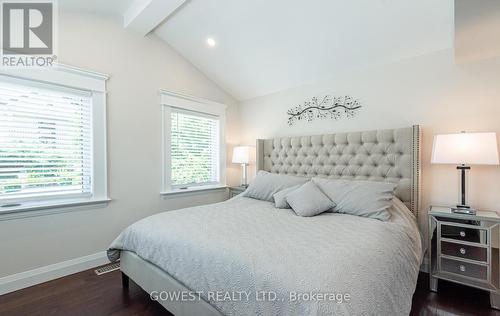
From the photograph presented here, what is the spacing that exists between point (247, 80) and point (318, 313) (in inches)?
124

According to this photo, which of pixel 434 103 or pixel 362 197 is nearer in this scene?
pixel 362 197

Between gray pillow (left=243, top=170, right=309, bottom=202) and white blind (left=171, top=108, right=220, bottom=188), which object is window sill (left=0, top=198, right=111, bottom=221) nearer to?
white blind (left=171, top=108, right=220, bottom=188)

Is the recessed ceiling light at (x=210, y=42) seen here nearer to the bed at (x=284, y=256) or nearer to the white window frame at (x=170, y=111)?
the white window frame at (x=170, y=111)

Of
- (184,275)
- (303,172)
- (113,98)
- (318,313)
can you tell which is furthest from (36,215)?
(303,172)

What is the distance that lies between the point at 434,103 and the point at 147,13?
307 cm

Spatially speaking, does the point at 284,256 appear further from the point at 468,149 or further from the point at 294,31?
the point at 294,31

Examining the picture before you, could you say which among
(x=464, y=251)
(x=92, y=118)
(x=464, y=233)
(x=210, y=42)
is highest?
(x=210, y=42)

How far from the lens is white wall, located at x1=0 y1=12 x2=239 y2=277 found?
2154mm

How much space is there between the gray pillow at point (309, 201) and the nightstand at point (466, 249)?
2.92 ft

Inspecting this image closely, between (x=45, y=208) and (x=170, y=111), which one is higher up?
(x=170, y=111)

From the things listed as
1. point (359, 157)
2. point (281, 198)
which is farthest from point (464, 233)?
point (281, 198)

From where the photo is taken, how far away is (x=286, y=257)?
1174 millimetres

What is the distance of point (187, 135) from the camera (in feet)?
11.0

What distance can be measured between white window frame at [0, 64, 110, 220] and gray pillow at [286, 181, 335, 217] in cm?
204
